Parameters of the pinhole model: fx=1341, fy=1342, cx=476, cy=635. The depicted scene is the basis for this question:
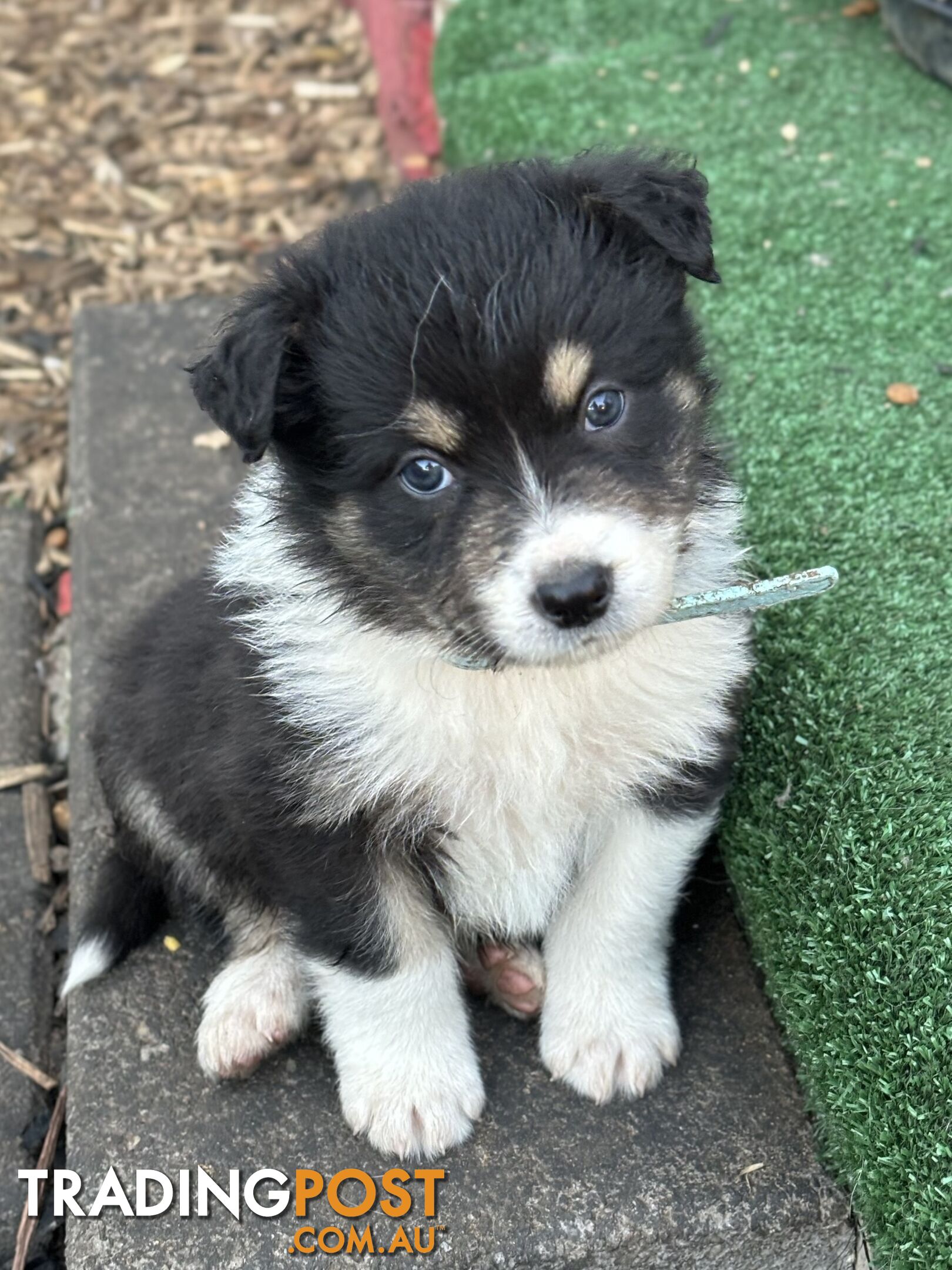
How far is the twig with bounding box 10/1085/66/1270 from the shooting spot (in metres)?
3.01

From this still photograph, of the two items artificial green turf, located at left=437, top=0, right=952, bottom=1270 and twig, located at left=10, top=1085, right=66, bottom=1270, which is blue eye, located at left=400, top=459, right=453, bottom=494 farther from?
twig, located at left=10, top=1085, right=66, bottom=1270

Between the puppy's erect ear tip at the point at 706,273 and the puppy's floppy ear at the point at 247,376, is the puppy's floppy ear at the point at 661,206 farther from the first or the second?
the puppy's floppy ear at the point at 247,376

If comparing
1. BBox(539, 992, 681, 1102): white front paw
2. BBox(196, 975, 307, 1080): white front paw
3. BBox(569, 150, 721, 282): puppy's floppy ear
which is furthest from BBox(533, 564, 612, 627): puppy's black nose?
BBox(196, 975, 307, 1080): white front paw

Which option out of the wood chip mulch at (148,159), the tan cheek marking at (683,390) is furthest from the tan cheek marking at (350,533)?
the wood chip mulch at (148,159)

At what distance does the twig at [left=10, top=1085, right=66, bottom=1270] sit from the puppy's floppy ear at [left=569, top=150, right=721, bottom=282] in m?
2.40

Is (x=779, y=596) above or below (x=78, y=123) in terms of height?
above

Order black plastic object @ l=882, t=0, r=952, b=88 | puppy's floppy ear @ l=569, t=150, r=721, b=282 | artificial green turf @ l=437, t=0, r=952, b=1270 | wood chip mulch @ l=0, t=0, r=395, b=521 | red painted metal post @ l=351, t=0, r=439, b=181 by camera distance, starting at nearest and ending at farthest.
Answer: puppy's floppy ear @ l=569, t=150, r=721, b=282, artificial green turf @ l=437, t=0, r=952, b=1270, black plastic object @ l=882, t=0, r=952, b=88, wood chip mulch @ l=0, t=0, r=395, b=521, red painted metal post @ l=351, t=0, r=439, b=181

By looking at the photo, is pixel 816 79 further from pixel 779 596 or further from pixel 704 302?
pixel 779 596

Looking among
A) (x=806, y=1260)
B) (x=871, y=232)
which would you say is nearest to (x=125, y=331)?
(x=871, y=232)

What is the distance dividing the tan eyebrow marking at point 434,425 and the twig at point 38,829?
207 centimetres

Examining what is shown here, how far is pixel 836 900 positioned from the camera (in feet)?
9.29

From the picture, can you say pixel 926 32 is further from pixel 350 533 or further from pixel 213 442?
pixel 350 533

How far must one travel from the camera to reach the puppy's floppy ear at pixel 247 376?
93.9 inches

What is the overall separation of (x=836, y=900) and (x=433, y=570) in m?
1.14
